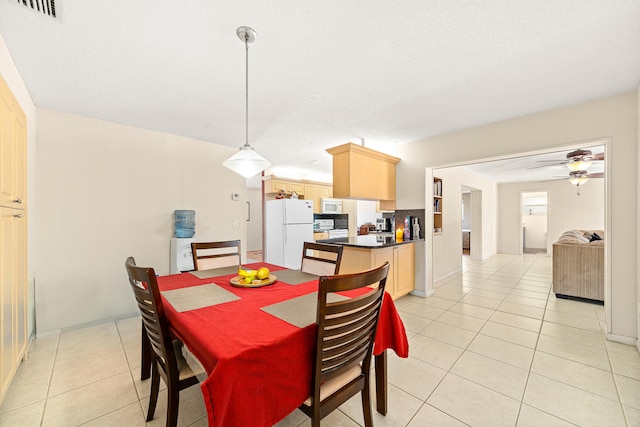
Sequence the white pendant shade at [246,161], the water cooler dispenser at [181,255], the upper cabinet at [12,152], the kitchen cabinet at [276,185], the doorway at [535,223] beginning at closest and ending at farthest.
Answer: the upper cabinet at [12,152], the white pendant shade at [246,161], the water cooler dispenser at [181,255], the kitchen cabinet at [276,185], the doorway at [535,223]

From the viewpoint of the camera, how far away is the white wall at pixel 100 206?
8.74ft

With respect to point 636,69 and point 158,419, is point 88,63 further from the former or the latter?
point 636,69

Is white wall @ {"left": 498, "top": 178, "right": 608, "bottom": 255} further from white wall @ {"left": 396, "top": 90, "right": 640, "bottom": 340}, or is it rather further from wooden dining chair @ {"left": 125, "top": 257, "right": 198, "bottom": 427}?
wooden dining chair @ {"left": 125, "top": 257, "right": 198, "bottom": 427}

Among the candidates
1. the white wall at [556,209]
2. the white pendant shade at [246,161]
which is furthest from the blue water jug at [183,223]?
the white wall at [556,209]

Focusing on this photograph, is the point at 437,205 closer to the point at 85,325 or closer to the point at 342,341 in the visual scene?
the point at 342,341

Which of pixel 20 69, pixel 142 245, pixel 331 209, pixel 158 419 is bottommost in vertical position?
pixel 158 419

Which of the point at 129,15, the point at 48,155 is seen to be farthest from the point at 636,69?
the point at 48,155

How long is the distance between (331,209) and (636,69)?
5.24 metres

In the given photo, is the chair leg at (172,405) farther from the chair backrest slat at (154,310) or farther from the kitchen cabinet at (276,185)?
the kitchen cabinet at (276,185)

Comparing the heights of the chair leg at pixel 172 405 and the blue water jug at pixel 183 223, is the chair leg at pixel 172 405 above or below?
below

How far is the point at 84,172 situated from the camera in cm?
285

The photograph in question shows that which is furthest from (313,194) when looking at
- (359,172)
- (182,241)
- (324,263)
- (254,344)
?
(254,344)

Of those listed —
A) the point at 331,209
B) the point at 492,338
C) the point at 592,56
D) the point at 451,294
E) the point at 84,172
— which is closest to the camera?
the point at 592,56

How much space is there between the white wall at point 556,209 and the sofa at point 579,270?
4.34 metres
